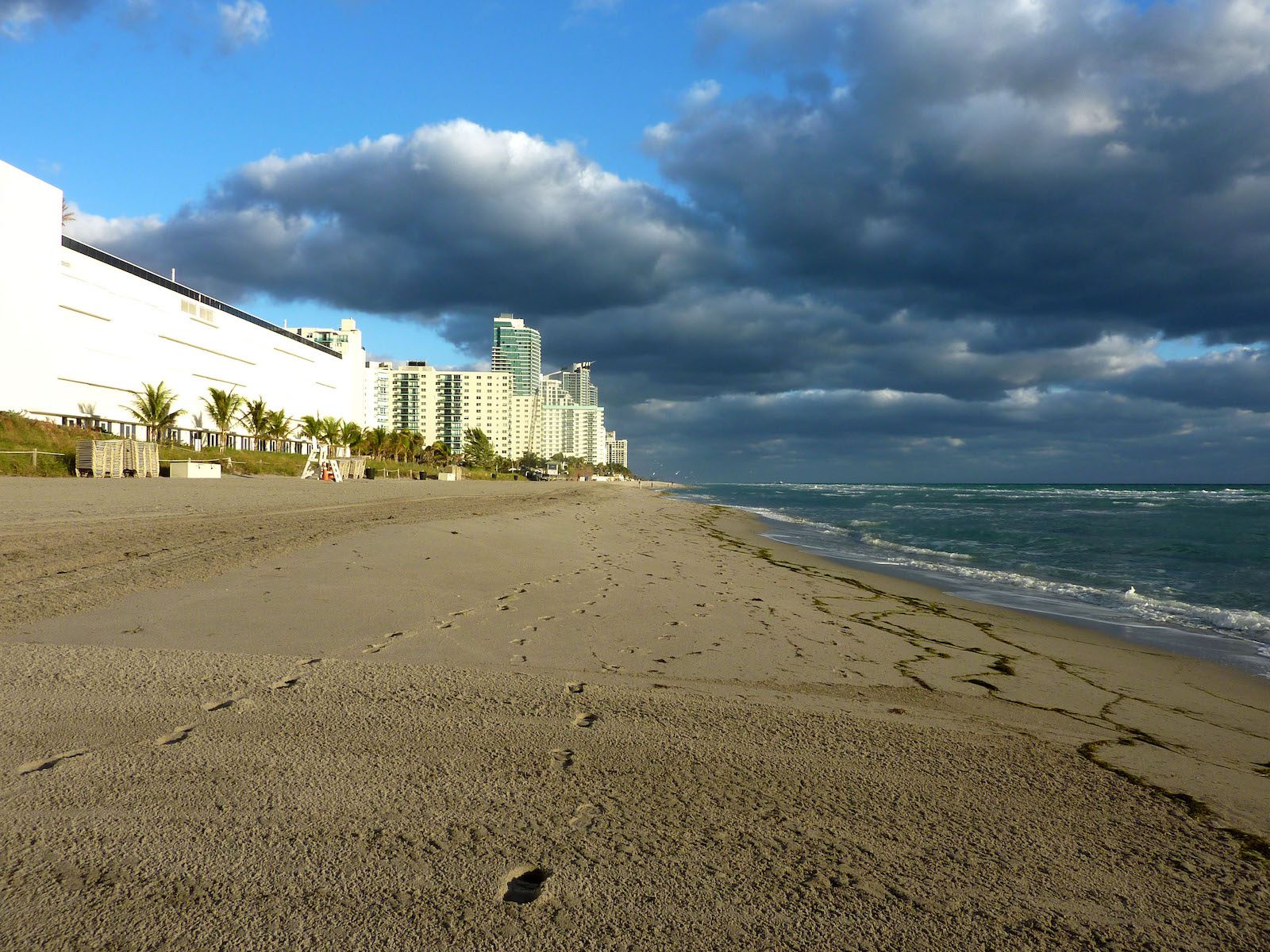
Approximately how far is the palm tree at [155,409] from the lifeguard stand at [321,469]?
11.5 metres

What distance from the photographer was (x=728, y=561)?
13.9m

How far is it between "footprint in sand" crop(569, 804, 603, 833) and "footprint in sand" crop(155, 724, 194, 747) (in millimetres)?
1947

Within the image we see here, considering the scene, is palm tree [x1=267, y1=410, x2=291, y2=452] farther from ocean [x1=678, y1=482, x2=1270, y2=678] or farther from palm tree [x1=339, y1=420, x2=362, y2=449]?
ocean [x1=678, y1=482, x2=1270, y2=678]

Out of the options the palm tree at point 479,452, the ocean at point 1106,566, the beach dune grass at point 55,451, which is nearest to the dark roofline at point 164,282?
the beach dune grass at point 55,451

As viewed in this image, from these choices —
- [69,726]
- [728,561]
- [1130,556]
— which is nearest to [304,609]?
[69,726]

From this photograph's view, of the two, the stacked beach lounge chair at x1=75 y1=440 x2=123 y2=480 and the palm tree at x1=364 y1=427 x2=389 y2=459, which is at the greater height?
the palm tree at x1=364 y1=427 x2=389 y2=459

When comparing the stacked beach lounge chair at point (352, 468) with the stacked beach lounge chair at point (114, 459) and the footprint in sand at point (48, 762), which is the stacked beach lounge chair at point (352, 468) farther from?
the footprint in sand at point (48, 762)

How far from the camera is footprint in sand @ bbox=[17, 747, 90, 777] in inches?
117

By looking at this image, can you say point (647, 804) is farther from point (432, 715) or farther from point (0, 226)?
point (0, 226)

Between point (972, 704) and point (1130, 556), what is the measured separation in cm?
1545

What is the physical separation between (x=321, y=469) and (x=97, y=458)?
2172 centimetres

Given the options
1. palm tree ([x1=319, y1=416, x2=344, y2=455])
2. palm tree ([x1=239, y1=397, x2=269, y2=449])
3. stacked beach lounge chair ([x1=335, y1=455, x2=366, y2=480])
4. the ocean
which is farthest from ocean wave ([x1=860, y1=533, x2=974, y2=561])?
palm tree ([x1=319, y1=416, x2=344, y2=455])

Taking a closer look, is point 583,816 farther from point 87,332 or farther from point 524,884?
point 87,332

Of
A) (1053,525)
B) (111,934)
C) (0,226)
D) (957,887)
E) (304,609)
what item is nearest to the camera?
(111,934)
